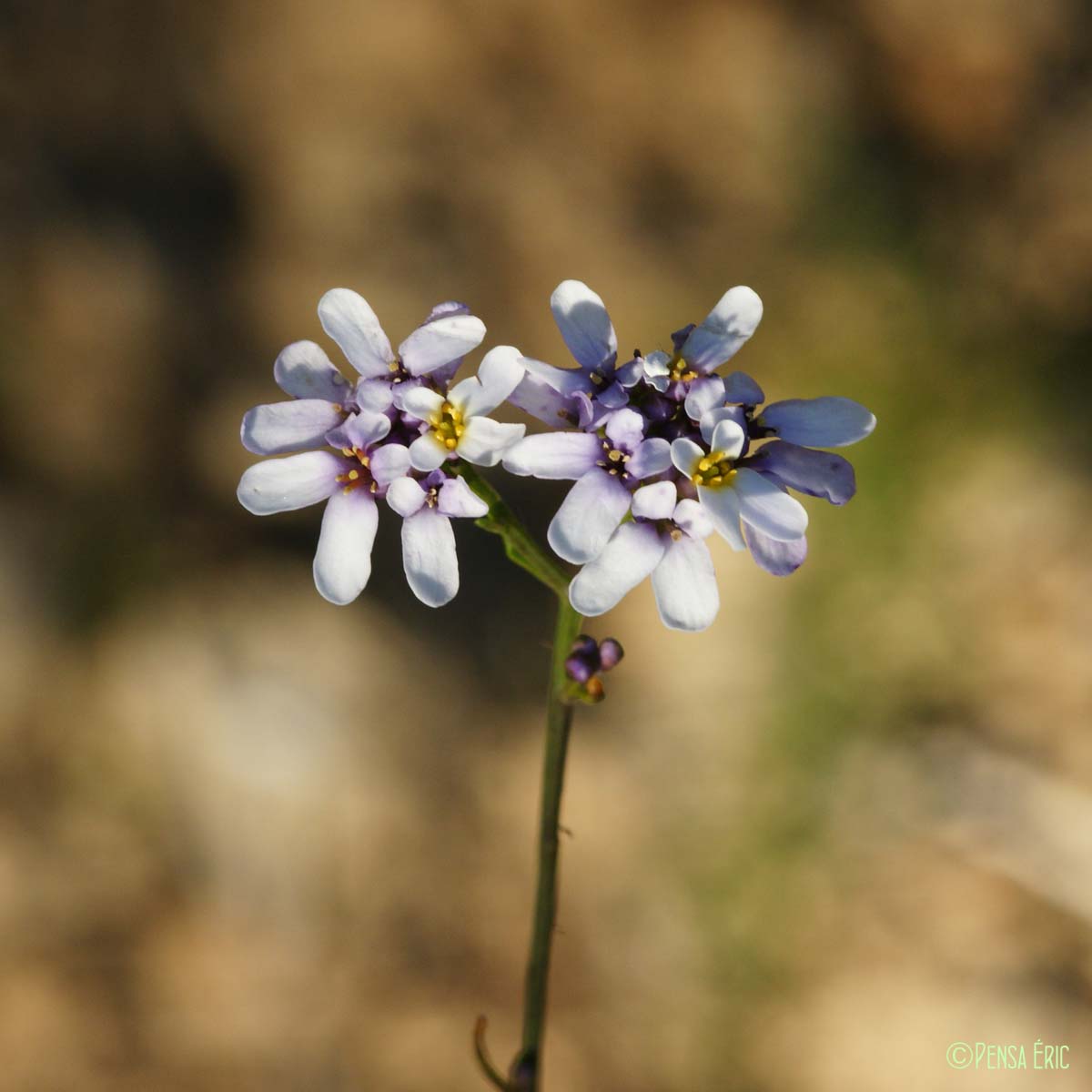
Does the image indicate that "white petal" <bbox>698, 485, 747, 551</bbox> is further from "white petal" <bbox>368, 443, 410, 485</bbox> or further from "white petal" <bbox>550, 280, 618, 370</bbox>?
"white petal" <bbox>368, 443, 410, 485</bbox>

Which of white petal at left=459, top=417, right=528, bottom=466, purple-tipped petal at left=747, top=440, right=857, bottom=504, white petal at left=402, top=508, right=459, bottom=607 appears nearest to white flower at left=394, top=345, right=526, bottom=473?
white petal at left=459, top=417, right=528, bottom=466

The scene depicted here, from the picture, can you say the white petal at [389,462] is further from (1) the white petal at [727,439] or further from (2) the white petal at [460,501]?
(1) the white petal at [727,439]

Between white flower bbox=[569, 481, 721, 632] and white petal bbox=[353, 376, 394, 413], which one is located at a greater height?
white petal bbox=[353, 376, 394, 413]

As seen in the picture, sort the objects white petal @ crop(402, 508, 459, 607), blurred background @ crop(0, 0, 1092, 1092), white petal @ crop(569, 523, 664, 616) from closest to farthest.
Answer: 1. white petal @ crop(569, 523, 664, 616)
2. white petal @ crop(402, 508, 459, 607)
3. blurred background @ crop(0, 0, 1092, 1092)

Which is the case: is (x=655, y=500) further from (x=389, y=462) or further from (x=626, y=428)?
(x=389, y=462)

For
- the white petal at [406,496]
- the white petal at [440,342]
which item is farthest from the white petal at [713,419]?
the white petal at [406,496]

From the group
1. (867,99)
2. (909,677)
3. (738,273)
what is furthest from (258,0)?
(909,677)
